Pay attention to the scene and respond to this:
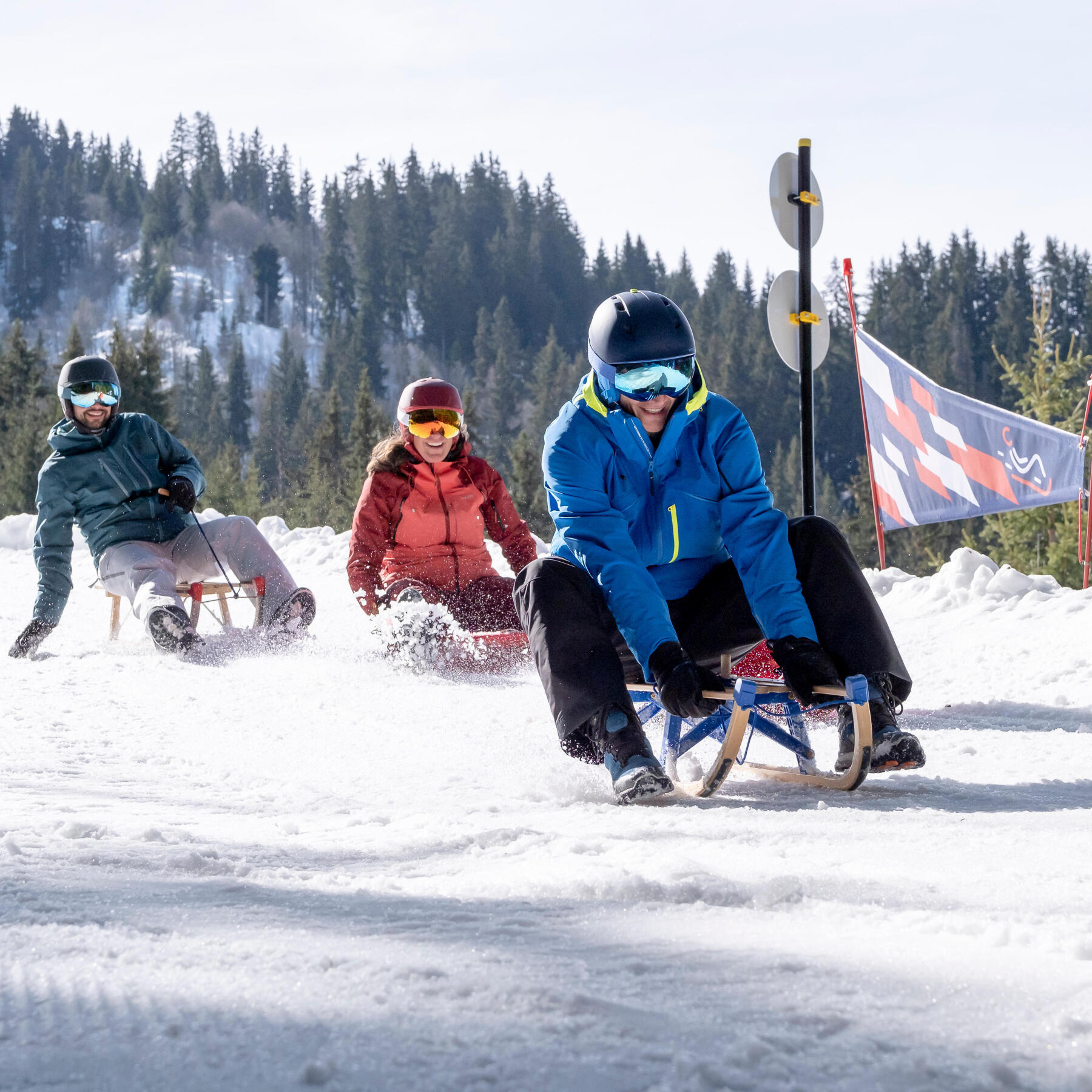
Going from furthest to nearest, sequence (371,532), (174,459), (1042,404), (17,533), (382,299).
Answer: (382,299) → (1042,404) → (17,533) → (174,459) → (371,532)

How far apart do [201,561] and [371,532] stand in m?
1.17

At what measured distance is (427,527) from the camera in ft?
19.7

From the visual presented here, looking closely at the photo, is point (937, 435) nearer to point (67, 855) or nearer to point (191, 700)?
point (191, 700)

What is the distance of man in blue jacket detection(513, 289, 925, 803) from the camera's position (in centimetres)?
266

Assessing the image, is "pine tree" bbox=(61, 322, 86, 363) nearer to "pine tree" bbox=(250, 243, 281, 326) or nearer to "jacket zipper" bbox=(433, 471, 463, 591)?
"jacket zipper" bbox=(433, 471, 463, 591)

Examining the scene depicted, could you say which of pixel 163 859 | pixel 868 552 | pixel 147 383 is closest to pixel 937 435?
pixel 163 859

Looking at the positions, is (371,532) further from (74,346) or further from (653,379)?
(74,346)

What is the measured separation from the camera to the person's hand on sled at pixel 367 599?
5766 millimetres

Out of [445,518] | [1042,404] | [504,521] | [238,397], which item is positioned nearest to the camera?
[445,518]

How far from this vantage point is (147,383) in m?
38.5

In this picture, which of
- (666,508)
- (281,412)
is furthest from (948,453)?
(281,412)

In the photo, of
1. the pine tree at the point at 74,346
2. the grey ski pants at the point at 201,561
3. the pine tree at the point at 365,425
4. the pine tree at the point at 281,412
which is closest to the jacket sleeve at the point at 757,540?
the grey ski pants at the point at 201,561

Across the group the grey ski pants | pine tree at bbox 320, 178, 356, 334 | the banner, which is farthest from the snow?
pine tree at bbox 320, 178, 356, 334

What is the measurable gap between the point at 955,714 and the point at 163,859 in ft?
10.4
